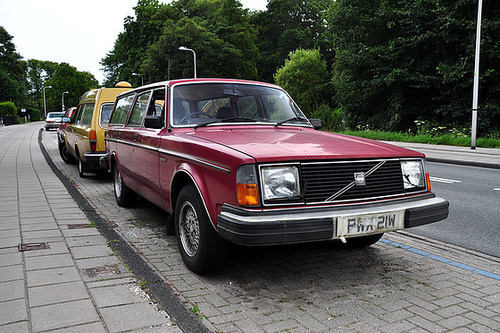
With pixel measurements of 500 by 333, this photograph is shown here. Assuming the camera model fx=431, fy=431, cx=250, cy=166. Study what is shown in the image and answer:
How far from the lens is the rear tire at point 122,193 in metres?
6.68

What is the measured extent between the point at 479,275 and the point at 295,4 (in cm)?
6628

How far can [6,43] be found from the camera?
80562 mm

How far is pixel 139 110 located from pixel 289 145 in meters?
2.97

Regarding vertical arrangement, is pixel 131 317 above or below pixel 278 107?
below

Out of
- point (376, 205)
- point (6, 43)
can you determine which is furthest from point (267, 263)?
point (6, 43)

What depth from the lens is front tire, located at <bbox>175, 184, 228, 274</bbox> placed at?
3670 mm

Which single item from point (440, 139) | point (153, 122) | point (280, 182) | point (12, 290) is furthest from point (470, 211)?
point (440, 139)

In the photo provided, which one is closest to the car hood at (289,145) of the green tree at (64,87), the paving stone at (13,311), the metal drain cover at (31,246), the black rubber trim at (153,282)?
the black rubber trim at (153,282)

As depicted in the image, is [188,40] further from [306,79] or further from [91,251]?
[91,251]

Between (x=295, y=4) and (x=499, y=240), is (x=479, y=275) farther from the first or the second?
(x=295, y=4)

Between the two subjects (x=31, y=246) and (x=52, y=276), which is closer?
(x=52, y=276)

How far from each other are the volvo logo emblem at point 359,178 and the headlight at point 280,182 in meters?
0.53

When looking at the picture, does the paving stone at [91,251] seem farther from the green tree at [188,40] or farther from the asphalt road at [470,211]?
the green tree at [188,40]

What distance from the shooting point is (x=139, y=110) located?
591 cm
